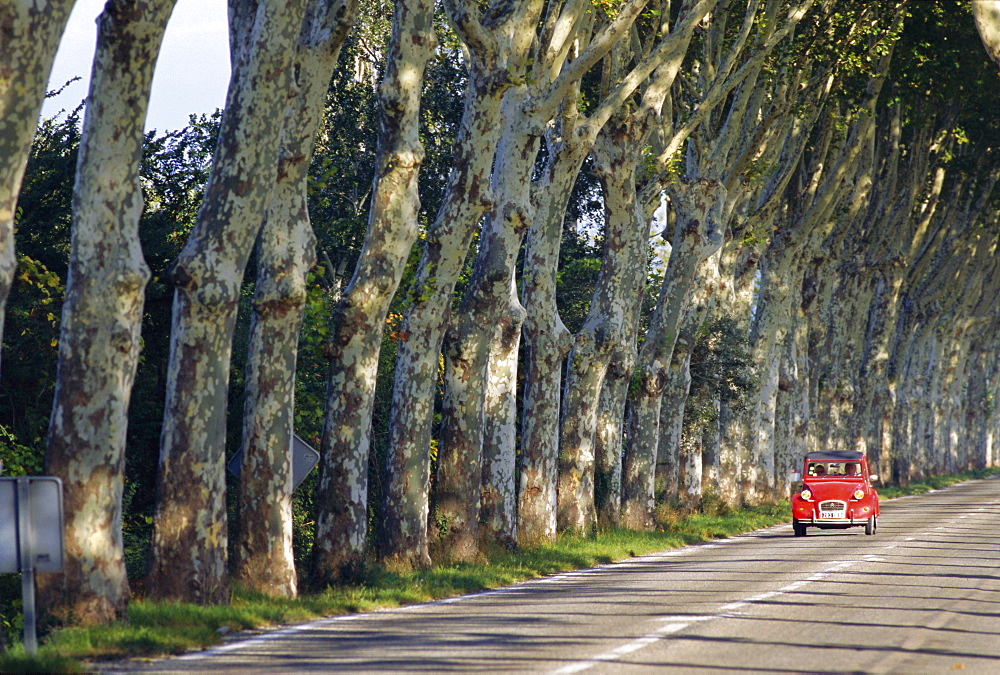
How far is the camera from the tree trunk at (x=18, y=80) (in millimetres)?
9492

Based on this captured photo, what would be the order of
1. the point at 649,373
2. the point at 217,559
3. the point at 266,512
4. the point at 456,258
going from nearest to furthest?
the point at 217,559 → the point at 266,512 → the point at 456,258 → the point at 649,373

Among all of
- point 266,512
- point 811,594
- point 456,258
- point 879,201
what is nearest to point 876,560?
point 811,594

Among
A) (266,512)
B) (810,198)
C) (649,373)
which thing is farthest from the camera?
(810,198)

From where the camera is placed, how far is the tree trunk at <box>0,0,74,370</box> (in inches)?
374

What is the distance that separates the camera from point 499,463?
66.5 ft

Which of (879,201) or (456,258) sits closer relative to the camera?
(456,258)

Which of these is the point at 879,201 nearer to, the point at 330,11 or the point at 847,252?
the point at 847,252

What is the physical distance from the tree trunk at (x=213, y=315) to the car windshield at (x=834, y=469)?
735 inches

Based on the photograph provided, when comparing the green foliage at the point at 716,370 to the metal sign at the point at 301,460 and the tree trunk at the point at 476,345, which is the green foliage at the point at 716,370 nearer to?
the tree trunk at the point at 476,345

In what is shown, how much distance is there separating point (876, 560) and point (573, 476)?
582 cm

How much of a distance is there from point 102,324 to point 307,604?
3750mm

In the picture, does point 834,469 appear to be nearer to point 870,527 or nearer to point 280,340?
point 870,527

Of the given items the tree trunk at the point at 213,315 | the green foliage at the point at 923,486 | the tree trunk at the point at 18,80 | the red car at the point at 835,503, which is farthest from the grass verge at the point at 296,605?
the green foliage at the point at 923,486

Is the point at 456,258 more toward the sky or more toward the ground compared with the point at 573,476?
more toward the sky
